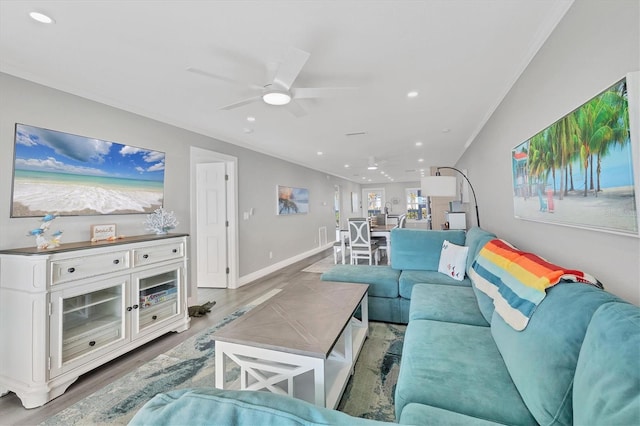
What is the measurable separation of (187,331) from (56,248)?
143cm

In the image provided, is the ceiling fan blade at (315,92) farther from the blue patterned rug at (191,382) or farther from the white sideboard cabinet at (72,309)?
the blue patterned rug at (191,382)

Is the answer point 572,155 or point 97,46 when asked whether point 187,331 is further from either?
point 572,155

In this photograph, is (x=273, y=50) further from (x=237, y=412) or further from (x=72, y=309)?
(x=72, y=309)

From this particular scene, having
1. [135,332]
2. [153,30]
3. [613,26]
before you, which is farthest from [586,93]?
[135,332]

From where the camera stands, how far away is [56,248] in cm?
196

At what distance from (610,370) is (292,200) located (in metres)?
5.63

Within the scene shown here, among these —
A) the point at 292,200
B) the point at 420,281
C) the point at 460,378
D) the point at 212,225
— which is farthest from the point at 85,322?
the point at 292,200

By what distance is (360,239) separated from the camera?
16.7ft

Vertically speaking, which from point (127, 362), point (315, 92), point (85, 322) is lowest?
point (127, 362)

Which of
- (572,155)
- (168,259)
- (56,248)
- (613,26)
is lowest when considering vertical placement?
(168,259)

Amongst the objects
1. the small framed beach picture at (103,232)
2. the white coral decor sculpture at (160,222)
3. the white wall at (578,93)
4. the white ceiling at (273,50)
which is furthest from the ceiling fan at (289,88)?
the small framed beach picture at (103,232)

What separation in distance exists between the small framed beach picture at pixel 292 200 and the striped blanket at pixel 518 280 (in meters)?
4.28

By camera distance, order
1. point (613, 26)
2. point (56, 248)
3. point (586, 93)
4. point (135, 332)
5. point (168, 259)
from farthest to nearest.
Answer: point (168, 259), point (135, 332), point (56, 248), point (586, 93), point (613, 26)

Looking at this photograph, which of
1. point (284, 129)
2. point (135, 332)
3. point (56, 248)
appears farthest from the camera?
point (284, 129)
